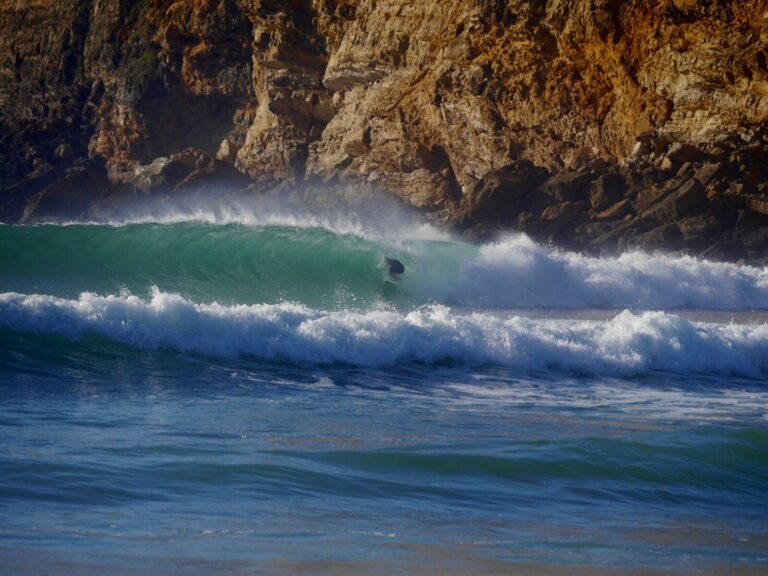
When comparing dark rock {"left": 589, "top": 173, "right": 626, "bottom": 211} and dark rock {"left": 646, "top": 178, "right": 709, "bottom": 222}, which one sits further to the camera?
dark rock {"left": 589, "top": 173, "right": 626, "bottom": 211}

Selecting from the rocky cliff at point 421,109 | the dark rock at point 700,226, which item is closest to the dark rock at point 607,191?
the rocky cliff at point 421,109

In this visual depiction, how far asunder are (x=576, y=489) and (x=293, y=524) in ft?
5.04

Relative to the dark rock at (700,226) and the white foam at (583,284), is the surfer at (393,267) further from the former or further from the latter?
the dark rock at (700,226)

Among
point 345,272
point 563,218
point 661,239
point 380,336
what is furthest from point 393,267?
point 380,336

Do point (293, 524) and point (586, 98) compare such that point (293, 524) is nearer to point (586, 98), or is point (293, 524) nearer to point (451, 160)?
point (586, 98)

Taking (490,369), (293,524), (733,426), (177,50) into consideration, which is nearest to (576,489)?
(293,524)

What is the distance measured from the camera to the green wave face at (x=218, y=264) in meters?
17.1

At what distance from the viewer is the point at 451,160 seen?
30.4 m

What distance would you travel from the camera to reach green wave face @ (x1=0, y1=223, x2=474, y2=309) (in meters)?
17.1

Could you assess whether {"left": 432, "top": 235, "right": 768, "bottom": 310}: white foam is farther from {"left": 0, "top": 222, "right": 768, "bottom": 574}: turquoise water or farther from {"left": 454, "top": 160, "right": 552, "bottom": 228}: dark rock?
{"left": 0, "top": 222, "right": 768, "bottom": 574}: turquoise water

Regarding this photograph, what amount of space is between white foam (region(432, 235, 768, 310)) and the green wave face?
1.65 feet

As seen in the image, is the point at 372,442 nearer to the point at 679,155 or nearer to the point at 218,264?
the point at 218,264

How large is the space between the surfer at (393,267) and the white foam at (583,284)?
0.52 meters

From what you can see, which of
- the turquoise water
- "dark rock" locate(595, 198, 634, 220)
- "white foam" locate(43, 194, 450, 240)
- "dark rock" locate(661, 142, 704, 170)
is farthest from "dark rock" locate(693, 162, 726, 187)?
the turquoise water
